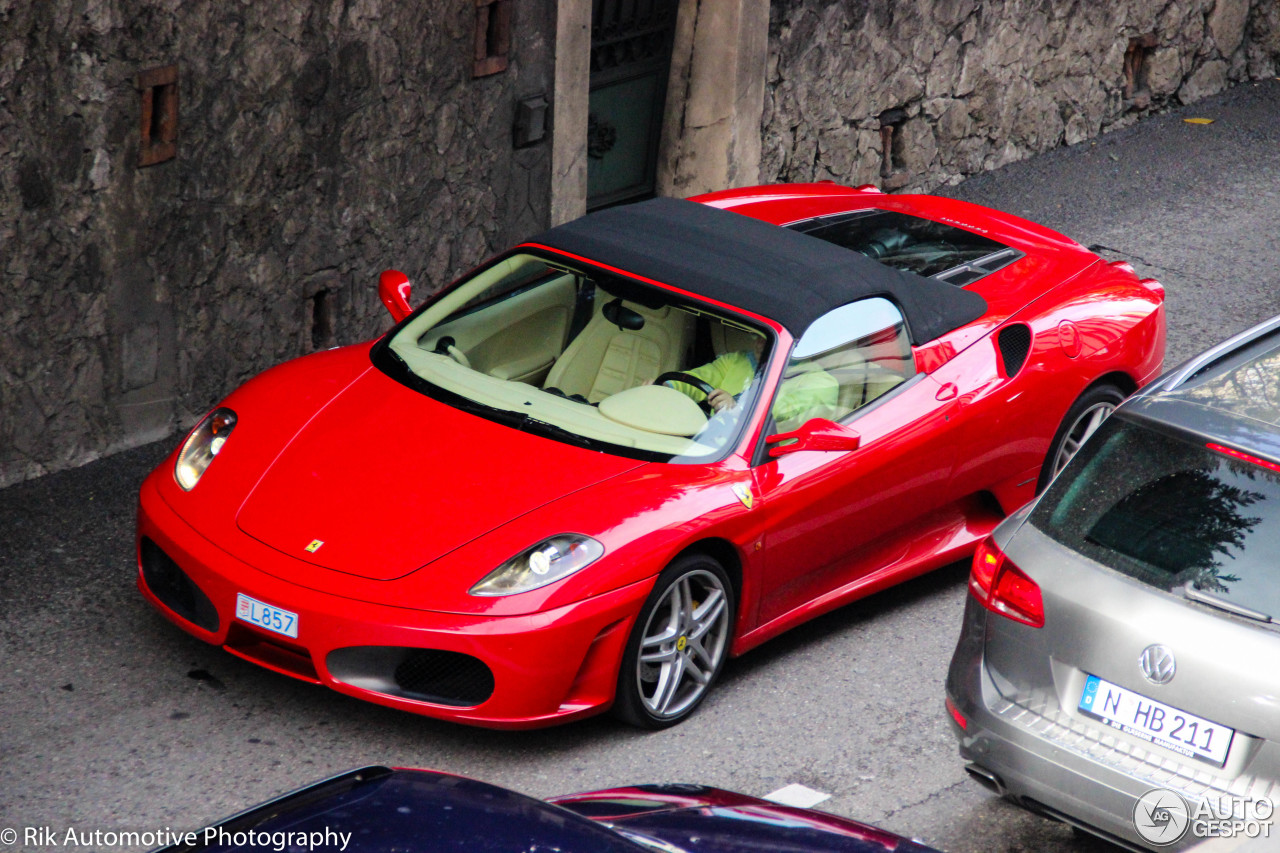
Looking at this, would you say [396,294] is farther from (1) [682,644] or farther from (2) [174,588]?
(1) [682,644]

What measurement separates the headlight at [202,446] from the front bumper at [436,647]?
41 centimetres

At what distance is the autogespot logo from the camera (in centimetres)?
413

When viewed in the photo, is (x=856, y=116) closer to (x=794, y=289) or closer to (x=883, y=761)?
(x=794, y=289)

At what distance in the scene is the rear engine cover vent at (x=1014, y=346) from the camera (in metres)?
6.61

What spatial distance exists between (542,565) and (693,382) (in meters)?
1.18

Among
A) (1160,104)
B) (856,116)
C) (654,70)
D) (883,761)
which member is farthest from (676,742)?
(1160,104)

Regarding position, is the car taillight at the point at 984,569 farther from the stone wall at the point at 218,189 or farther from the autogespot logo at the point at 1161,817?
the stone wall at the point at 218,189

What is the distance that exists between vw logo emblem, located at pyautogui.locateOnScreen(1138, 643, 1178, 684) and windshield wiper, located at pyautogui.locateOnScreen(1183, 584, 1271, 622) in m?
0.16

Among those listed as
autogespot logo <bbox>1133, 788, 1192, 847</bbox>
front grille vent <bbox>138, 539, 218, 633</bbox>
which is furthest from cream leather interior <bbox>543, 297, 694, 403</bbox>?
autogespot logo <bbox>1133, 788, 1192, 847</bbox>

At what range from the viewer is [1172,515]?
4.39 m

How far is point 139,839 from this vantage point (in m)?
4.61

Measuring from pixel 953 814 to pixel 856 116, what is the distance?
23.2 ft

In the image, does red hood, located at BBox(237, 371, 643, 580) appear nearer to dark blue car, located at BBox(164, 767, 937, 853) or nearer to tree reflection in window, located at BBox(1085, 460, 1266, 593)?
dark blue car, located at BBox(164, 767, 937, 853)

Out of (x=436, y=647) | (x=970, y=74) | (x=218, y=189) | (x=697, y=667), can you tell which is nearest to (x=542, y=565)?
(x=436, y=647)
